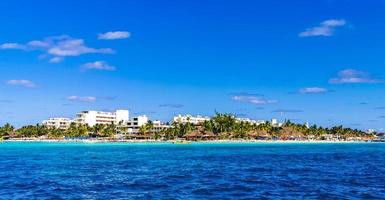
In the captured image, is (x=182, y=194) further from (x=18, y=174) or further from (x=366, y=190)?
(x=18, y=174)

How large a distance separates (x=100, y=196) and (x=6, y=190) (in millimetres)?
8715

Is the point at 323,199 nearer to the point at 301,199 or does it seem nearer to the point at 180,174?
the point at 301,199

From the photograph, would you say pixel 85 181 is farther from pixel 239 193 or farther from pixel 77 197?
pixel 239 193

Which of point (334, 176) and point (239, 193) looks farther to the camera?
point (334, 176)

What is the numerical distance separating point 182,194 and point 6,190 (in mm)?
14387

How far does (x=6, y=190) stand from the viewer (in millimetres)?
40625

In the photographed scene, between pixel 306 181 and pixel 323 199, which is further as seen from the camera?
pixel 306 181

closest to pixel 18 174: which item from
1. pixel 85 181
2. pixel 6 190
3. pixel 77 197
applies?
pixel 85 181

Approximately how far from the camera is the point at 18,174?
2184 inches

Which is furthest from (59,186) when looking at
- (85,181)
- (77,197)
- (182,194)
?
(182,194)

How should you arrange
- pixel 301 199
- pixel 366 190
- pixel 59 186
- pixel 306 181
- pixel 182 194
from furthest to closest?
pixel 306 181, pixel 59 186, pixel 366 190, pixel 182 194, pixel 301 199

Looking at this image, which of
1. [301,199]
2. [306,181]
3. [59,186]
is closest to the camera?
[301,199]

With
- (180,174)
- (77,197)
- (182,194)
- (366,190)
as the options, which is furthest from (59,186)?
(366,190)

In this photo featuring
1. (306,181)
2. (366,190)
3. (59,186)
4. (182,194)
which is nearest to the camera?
(182,194)
